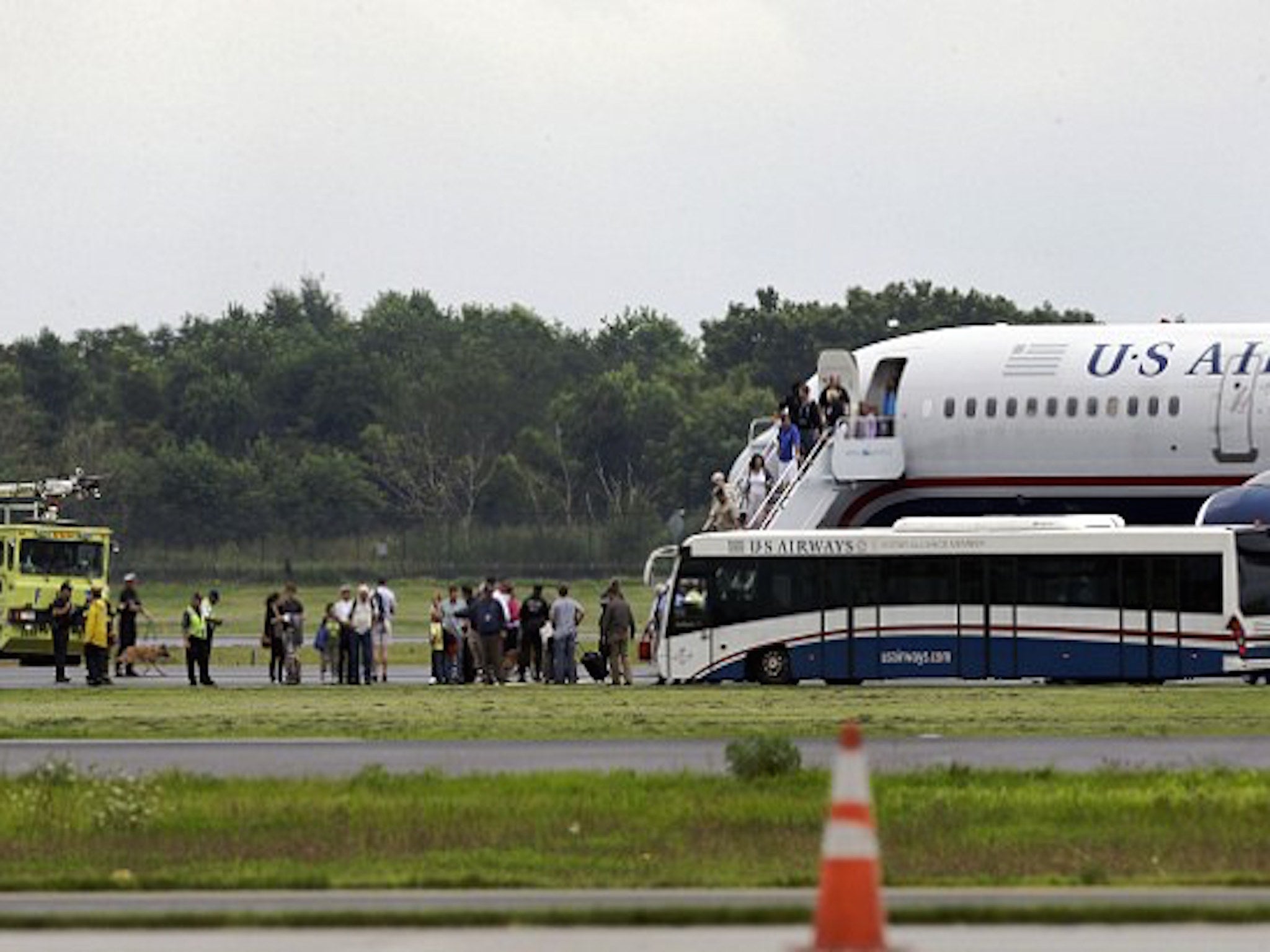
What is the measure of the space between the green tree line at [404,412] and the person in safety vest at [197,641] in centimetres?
6238

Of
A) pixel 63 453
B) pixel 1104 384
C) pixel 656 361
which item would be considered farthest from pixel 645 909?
pixel 656 361

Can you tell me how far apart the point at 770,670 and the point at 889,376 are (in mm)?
11423

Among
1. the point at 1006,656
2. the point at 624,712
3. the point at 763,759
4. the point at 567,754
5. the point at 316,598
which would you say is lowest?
the point at 567,754

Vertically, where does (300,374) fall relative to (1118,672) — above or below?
above

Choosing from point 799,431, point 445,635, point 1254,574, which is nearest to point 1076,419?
point 799,431

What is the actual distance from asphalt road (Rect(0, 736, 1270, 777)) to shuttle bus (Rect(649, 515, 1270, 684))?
1672cm

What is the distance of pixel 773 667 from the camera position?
5600 cm

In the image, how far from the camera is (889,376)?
216ft

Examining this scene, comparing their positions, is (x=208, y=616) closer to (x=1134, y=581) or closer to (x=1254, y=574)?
(x=1134, y=581)

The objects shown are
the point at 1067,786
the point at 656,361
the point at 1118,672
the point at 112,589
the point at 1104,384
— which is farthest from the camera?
the point at 656,361

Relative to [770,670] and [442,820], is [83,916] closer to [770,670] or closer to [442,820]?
[442,820]

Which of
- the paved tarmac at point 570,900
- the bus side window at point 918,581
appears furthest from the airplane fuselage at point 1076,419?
the paved tarmac at point 570,900

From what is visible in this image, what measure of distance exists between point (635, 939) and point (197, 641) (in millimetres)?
39661

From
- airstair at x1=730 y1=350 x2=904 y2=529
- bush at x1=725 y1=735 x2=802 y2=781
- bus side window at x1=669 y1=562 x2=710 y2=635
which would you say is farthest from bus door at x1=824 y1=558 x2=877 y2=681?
bush at x1=725 y1=735 x2=802 y2=781
